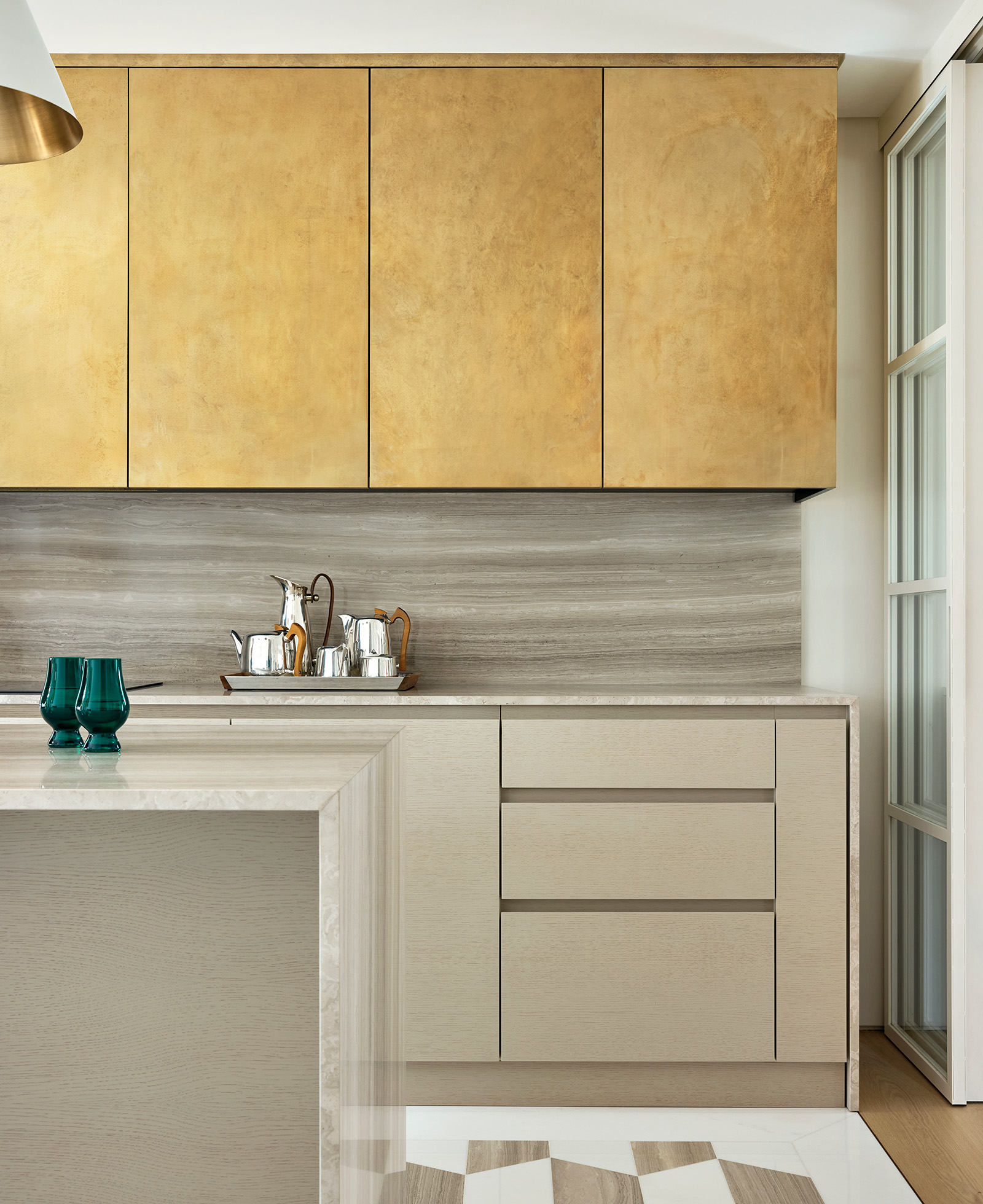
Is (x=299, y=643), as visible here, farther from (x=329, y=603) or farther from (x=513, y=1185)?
(x=513, y=1185)

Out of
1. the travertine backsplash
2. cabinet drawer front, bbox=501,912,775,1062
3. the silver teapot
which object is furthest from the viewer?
the travertine backsplash

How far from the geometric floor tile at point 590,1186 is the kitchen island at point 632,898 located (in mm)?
300

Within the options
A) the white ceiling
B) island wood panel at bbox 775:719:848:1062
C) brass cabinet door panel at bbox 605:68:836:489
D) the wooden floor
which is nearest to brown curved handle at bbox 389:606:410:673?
brass cabinet door panel at bbox 605:68:836:489

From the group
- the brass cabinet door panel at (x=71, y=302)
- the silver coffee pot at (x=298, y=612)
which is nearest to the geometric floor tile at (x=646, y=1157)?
the silver coffee pot at (x=298, y=612)

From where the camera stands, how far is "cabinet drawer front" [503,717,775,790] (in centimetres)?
242

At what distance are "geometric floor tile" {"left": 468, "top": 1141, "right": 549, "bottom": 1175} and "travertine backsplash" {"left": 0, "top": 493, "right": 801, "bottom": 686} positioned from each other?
4.00ft

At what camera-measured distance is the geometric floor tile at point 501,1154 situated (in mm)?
2141

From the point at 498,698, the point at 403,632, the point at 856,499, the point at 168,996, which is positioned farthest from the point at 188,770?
the point at 856,499

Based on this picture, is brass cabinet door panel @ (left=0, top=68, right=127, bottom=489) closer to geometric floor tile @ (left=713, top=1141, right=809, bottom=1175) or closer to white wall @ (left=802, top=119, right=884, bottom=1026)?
white wall @ (left=802, top=119, right=884, bottom=1026)

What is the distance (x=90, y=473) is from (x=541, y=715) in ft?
4.49

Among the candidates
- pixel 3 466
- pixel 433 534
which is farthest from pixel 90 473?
pixel 433 534

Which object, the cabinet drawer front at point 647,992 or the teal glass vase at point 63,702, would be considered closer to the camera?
the teal glass vase at point 63,702

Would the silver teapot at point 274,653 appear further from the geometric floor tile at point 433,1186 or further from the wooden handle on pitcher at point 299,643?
the geometric floor tile at point 433,1186

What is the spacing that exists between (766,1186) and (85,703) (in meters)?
1.69
